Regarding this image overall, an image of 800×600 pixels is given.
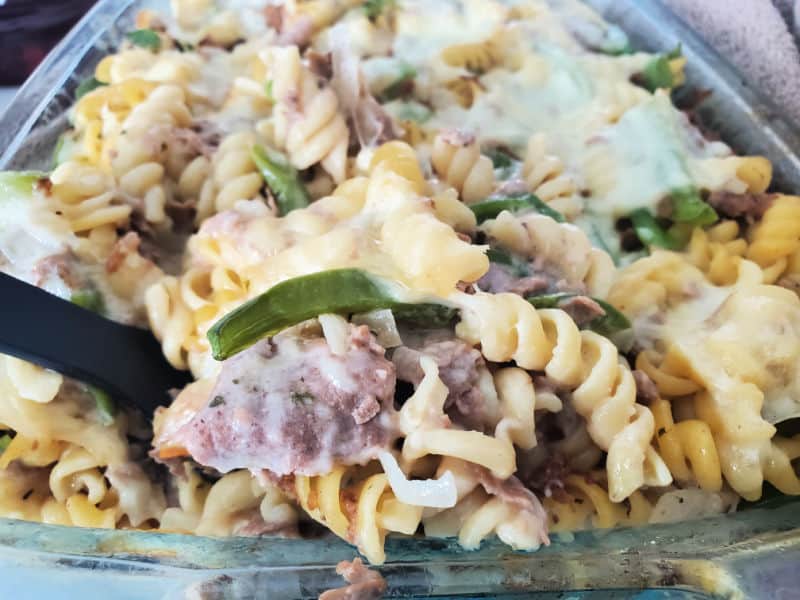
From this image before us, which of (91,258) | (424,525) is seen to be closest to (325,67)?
(91,258)

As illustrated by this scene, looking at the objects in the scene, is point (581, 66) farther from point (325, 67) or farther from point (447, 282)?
point (447, 282)

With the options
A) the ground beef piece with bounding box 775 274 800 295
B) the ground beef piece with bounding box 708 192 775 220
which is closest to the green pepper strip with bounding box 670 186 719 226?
the ground beef piece with bounding box 708 192 775 220

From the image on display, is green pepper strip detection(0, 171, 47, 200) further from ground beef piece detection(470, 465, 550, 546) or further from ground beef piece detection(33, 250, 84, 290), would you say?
ground beef piece detection(470, 465, 550, 546)

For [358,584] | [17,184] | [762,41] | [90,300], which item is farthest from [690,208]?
[17,184]

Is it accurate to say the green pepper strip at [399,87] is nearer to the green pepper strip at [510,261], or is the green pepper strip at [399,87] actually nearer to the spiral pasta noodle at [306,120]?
the spiral pasta noodle at [306,120]

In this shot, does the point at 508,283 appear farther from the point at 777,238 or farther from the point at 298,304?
the point at 777,238
